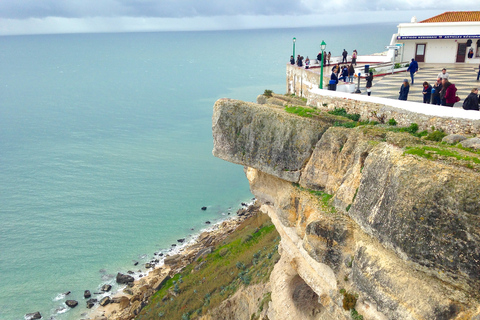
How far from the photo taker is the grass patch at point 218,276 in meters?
26.9

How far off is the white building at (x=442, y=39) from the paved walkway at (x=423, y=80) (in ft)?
5.11

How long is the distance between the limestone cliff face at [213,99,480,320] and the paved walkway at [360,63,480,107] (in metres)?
6.81

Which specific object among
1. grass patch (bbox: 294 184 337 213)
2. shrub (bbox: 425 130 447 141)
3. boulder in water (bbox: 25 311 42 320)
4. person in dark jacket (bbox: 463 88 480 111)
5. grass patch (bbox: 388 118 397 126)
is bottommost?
Result: boulder in water (bbox: 25 311 42 320)

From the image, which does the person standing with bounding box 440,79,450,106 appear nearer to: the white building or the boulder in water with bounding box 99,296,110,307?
the white building

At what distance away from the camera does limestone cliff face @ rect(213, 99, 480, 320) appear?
10.5m

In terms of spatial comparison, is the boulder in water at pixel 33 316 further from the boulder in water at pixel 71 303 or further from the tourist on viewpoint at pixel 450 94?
the tourist on viewpoint at pixel 450 94

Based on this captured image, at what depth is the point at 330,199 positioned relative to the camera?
53.8 feet

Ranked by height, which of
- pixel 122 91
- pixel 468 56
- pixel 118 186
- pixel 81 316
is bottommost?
pixel 81 316

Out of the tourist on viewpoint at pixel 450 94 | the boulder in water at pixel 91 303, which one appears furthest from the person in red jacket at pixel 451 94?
the boulder in water at pixel 91 303

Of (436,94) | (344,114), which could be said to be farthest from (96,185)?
(436,94)

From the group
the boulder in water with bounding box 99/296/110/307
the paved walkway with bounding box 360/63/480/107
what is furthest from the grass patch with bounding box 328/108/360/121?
the boulder in water with bounding box 99/296/110/307

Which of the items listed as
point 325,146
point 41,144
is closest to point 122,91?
point 41,144

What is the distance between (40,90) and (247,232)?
101093 millimetres

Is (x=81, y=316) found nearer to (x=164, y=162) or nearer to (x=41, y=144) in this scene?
(x=164, y=162)
